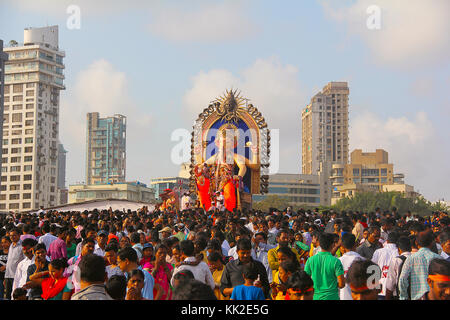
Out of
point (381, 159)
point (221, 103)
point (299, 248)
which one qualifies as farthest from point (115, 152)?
point (299, 248)

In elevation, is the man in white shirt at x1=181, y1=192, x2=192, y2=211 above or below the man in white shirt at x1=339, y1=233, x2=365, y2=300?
above

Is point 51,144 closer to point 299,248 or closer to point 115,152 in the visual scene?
point 115,152

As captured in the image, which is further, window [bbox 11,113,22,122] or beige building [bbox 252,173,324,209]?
beige building [bbox 252,173,324,209]

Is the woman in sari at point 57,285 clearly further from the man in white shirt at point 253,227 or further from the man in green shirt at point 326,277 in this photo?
the man in white shirt at point 253,227

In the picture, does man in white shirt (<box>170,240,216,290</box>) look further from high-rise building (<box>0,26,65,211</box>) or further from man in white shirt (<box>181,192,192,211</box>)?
high-rise building (<box>0,26,65,211</box>)

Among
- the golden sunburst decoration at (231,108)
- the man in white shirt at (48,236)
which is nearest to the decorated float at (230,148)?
the golden sunburst decoration at (231,108)

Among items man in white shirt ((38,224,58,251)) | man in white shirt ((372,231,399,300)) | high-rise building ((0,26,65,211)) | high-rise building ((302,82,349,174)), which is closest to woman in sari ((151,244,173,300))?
man in white shirt ((372,231,399,300))

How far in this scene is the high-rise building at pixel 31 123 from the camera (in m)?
88.6

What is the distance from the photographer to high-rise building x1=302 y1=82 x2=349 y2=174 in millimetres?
134125

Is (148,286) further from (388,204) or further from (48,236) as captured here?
(388,204)

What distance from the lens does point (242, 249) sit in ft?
23.6

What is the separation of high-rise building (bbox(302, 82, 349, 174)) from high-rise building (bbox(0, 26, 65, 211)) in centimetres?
6206

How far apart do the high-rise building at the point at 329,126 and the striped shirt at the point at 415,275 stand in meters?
128

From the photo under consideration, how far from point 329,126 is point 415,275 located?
5147 inches
